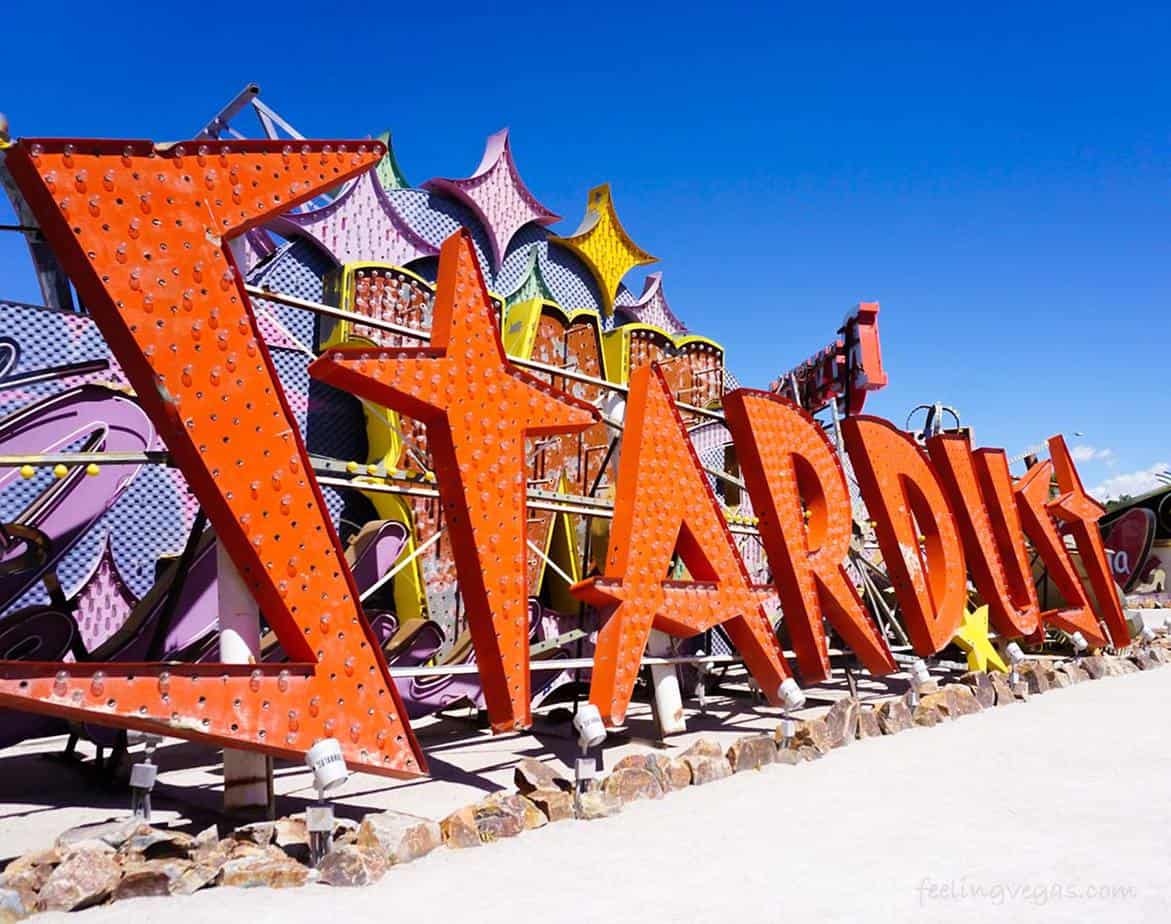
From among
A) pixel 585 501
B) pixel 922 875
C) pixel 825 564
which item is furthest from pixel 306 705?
pixel 825 564

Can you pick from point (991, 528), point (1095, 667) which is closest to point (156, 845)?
point (991, 528)

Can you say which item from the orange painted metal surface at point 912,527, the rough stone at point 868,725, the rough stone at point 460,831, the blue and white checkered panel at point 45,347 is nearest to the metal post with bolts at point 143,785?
the rough stone at point 460,831

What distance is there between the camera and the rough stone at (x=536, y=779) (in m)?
6.77

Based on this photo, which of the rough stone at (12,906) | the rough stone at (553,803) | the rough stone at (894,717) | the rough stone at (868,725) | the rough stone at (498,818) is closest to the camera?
the rough stone at (12,906)

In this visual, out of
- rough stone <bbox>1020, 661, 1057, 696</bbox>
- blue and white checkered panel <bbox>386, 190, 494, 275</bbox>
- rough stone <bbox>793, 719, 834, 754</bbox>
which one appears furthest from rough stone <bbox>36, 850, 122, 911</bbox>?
rough stone <bbox>1020, 661, 1057, 696</bbox>

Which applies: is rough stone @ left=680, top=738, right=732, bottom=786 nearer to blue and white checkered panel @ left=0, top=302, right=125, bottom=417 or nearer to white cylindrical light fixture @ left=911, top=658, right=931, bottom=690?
white cylindrical light fixture @ left=911, top=658, right=931, bottom=690

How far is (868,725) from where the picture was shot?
979 cm

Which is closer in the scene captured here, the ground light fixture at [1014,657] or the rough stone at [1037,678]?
the rough stone at [1037,678]

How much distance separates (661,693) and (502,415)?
342 centimetres

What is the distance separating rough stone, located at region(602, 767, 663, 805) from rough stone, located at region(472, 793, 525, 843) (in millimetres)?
929

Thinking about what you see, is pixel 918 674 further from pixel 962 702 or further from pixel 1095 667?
pixel 1095 667

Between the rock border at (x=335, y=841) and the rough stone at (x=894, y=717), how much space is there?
54.5 inches

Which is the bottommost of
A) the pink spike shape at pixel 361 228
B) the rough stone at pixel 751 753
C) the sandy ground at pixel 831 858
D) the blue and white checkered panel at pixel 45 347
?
the sandy ground at pixel 831 858

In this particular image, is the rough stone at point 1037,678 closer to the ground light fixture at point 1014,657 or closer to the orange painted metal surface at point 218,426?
the ground light fixture at point 1014,657
